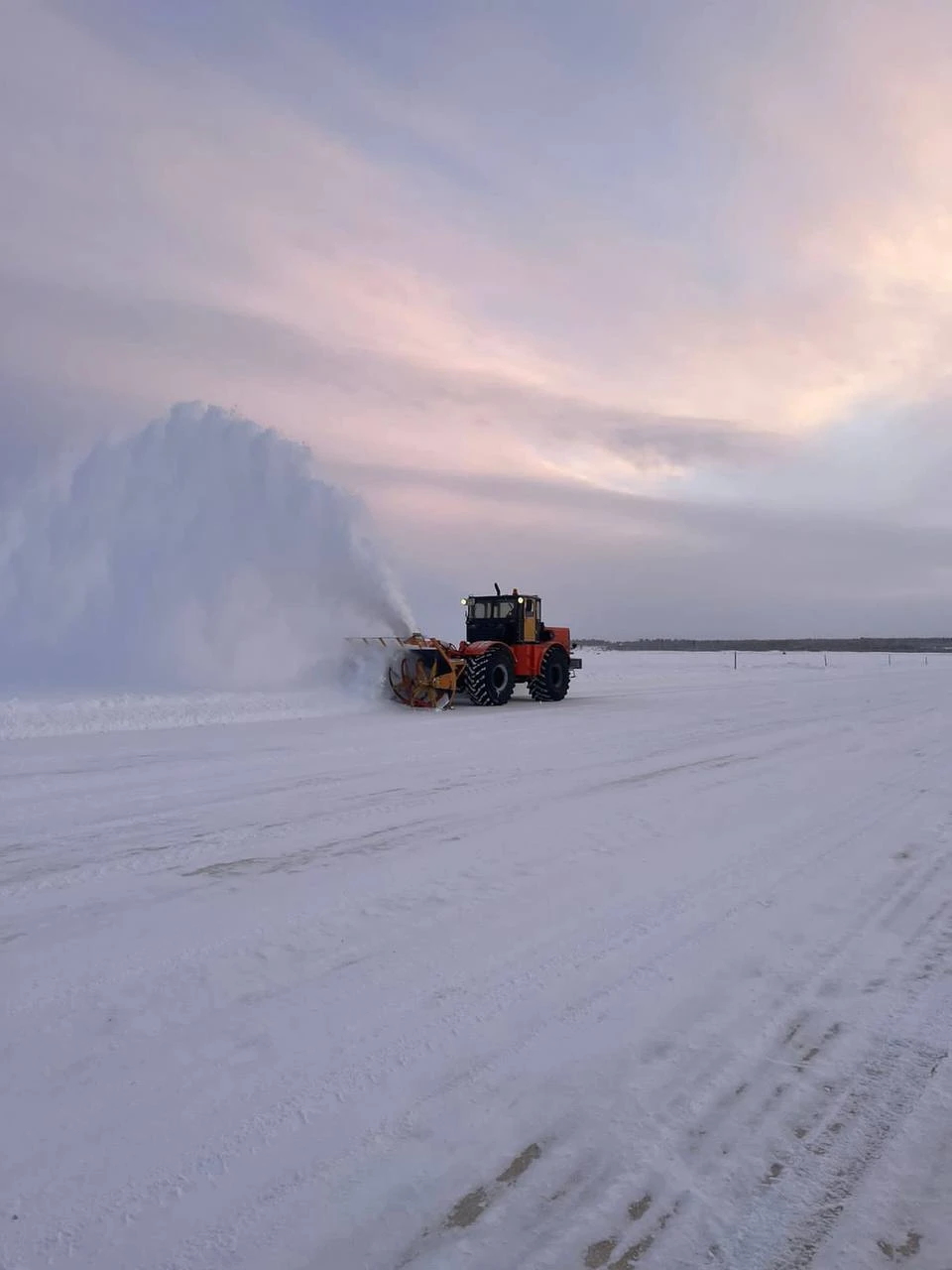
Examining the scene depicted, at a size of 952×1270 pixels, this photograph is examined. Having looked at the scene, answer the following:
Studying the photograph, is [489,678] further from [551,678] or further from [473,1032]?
[473,1032]

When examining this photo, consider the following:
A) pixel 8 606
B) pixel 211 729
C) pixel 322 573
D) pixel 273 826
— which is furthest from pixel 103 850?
pixel 8 606

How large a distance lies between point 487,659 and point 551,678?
2.63m

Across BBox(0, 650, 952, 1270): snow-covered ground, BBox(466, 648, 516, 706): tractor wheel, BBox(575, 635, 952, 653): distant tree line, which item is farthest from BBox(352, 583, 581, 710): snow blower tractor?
BBox(575, 635, 952, 653): distant tree line

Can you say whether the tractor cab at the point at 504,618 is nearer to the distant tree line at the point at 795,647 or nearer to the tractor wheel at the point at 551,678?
the tractor wheel at the point at 551,678

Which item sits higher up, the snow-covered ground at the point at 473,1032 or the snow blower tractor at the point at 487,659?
the snow blower tractor at the point at 487,659

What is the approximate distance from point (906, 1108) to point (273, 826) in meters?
4.98

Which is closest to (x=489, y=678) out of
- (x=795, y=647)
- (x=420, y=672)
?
(x=420, y=672)

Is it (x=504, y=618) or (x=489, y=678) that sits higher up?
(x=504, y=618)

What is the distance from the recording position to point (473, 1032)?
3537 mm

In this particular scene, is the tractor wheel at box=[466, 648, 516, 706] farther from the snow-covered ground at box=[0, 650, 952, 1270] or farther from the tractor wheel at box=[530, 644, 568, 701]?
the snow-covered ground at box=[0, 650, 952, 1270]

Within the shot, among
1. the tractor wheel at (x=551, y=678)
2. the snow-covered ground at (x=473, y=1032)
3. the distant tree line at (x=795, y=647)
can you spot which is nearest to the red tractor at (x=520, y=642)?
the tractor wheel at (x=551, y=678)

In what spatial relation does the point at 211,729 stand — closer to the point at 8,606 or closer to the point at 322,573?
the point at 322,573

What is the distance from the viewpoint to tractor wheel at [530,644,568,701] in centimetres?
1984

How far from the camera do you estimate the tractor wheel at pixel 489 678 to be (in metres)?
17.9
